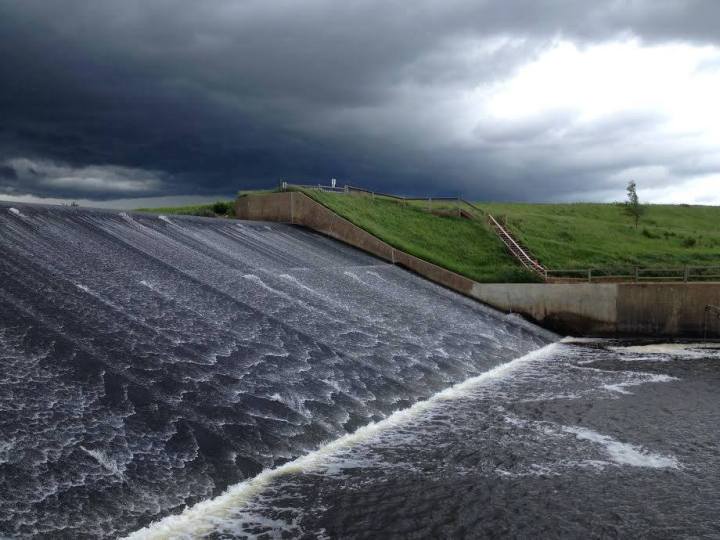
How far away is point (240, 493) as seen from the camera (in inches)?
381

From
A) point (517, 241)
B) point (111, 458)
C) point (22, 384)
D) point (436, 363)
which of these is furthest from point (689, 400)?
point (517, 241)

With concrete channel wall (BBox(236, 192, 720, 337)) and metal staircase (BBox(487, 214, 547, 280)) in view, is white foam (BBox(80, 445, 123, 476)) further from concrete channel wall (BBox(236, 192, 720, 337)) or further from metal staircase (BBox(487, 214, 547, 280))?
metal staircase (BBox(487, 214, 547, 280))

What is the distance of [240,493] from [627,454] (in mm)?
7289

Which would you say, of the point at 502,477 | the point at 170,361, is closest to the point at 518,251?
the point at 502,477

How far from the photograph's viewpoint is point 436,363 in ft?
61.9

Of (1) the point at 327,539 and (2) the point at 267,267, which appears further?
(2) the point at 267,267

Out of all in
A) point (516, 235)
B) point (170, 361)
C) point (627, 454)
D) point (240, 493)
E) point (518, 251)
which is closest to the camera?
point (240, 493)

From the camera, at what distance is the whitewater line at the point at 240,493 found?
8.36 meters

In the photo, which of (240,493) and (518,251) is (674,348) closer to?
(518,251)

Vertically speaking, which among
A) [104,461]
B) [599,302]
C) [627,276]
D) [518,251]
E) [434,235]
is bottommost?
[104,461]

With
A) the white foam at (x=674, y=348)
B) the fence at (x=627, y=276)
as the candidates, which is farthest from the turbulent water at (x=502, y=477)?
the fence at (x=627, y=276)

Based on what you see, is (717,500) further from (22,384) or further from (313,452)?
(22,384)

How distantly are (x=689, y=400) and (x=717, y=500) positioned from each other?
23.6 ft

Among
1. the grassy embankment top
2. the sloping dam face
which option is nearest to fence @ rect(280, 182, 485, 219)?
the grassy embankment top
